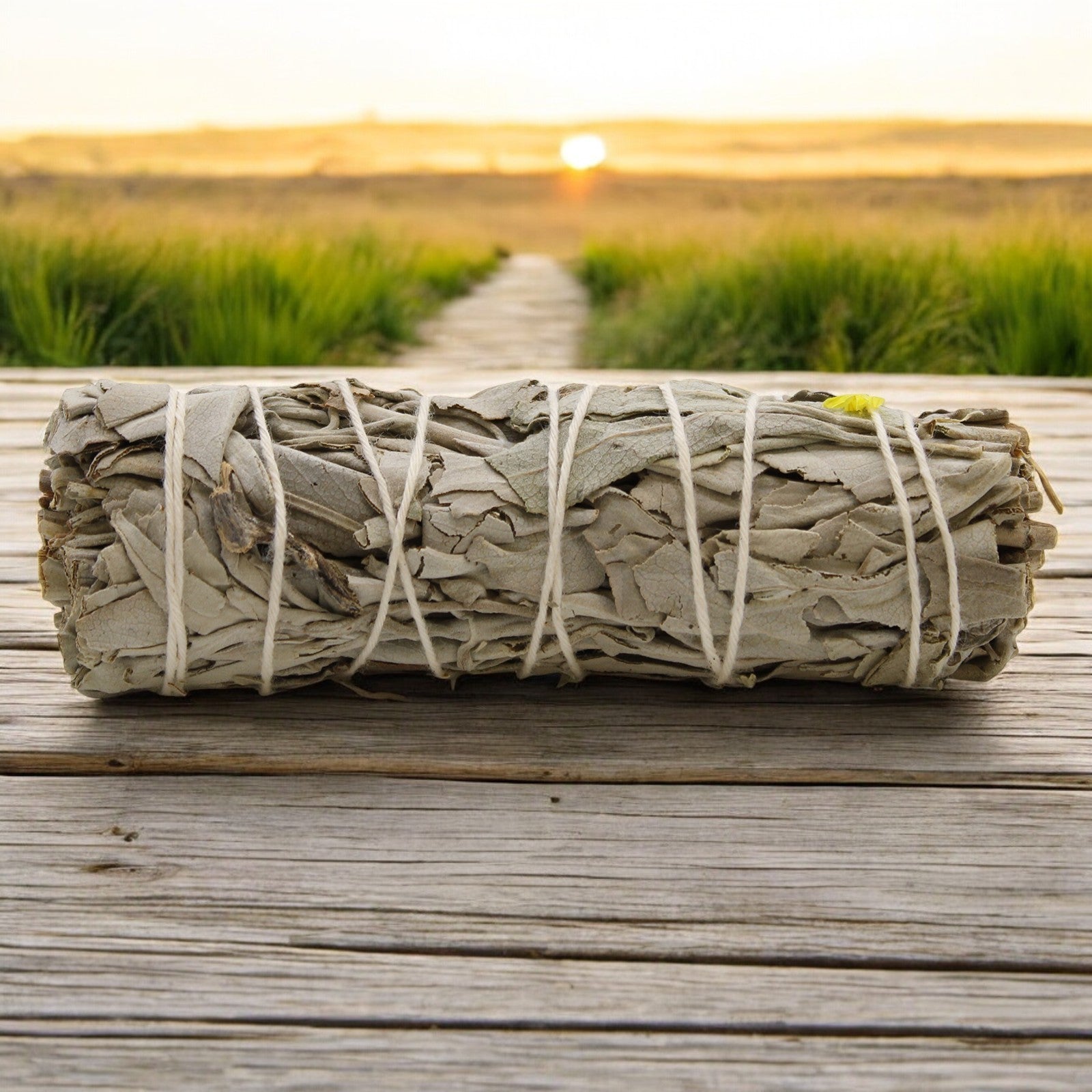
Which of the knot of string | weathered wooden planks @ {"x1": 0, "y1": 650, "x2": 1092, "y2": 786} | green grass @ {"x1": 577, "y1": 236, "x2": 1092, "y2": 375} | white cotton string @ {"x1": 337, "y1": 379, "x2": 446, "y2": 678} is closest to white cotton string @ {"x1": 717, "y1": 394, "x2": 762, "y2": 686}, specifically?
the knot of string

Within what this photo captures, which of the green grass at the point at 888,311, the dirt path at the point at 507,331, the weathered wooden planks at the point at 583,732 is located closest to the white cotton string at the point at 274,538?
the weathered wooden planks at the point at 583,732

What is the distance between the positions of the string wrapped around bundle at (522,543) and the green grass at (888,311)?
9.15 ft

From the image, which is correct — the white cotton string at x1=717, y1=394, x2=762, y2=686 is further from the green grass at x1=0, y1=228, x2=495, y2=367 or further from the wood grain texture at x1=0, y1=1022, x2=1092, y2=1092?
the green grass at x1=0, y1=228, x2=495, y2=367

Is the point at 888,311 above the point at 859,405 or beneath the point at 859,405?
beneath

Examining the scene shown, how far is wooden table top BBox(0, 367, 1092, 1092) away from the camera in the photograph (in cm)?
77

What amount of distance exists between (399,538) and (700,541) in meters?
0.32

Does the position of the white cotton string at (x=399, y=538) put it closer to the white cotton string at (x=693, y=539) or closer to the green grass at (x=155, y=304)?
the white cotton string at (x=693, y=539)

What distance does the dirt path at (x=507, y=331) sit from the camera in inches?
183

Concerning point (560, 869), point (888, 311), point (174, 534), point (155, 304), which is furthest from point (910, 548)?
point (155, 304)

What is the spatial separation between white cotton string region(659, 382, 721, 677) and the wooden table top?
128 millimetres

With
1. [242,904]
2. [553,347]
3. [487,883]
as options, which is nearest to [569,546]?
[487,883]

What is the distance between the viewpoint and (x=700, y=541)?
1114 millimetres

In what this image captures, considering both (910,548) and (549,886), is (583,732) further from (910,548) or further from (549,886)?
(910,548)

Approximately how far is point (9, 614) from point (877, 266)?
3.45 metres
